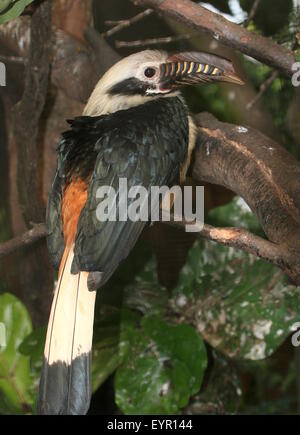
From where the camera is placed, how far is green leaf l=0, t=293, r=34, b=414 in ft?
4.19

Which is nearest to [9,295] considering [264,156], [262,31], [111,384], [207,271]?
[111,384]

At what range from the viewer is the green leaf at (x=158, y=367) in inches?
48.3

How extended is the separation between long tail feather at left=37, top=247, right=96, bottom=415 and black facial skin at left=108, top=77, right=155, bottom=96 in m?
0.36

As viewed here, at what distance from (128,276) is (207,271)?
0.60 ft

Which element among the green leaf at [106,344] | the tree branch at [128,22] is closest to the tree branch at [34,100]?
the tree branch at [128,22]

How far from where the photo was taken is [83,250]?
909 mm

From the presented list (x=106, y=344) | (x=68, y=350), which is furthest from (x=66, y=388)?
(x=106, y=344)

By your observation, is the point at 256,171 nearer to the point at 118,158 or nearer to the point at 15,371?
the point at 118,158

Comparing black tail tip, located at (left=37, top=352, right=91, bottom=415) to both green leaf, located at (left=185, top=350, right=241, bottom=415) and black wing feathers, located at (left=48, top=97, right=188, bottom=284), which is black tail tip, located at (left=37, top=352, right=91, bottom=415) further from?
green leaf, located at (left=185, top=350, right=241, bottom=415)

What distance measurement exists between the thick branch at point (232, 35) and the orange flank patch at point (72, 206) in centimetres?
37

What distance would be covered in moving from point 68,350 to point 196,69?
55 centimetres

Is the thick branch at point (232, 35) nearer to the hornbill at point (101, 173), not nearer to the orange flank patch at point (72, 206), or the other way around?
the hornbill at point (101, 173)

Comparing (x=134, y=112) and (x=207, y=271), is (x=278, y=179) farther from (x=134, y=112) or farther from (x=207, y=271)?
(x=207, y=271)

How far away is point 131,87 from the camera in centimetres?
114
